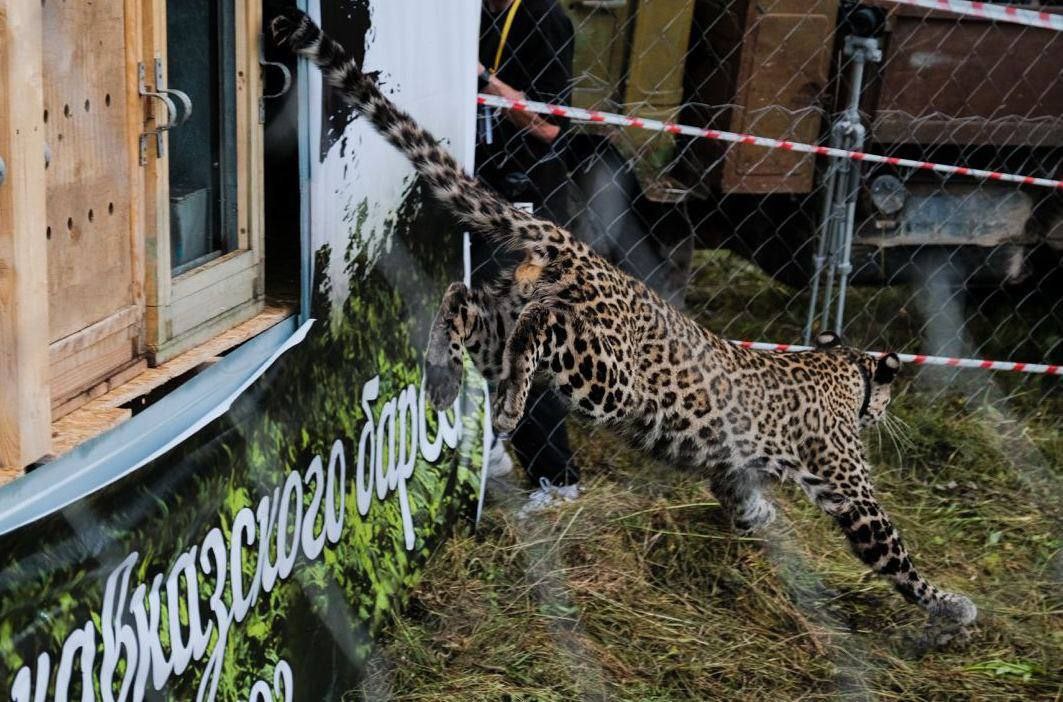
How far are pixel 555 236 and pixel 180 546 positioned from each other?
6.52ft

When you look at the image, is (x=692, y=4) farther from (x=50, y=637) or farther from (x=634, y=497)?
(x=50, y=637)

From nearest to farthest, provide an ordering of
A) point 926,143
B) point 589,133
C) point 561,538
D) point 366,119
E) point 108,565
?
1. point 108,565
2. point 366,119
3. point 561,538
4. point 589,133
5. point 926,143

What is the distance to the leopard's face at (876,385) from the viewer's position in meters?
5.43

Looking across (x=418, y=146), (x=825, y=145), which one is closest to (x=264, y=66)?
(x=418, y=146)

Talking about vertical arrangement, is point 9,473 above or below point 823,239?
above

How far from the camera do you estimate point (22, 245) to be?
2.39 m

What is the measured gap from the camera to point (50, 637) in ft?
7.68

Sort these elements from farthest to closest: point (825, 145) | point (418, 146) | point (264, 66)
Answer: point (825, 145) < point (418, 146) < point (264, 66)

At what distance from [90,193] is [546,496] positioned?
116 inches

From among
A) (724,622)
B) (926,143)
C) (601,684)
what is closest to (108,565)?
(601,684)

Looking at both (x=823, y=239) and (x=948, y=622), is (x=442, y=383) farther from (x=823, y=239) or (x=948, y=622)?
(x=823, y=239)

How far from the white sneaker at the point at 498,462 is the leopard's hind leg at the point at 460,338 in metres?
1.02

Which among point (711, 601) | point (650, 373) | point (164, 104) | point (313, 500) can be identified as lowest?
point (711, 601)

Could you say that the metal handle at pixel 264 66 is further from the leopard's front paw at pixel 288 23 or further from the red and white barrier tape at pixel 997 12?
the red and white barrier tape at pixel 997 12
